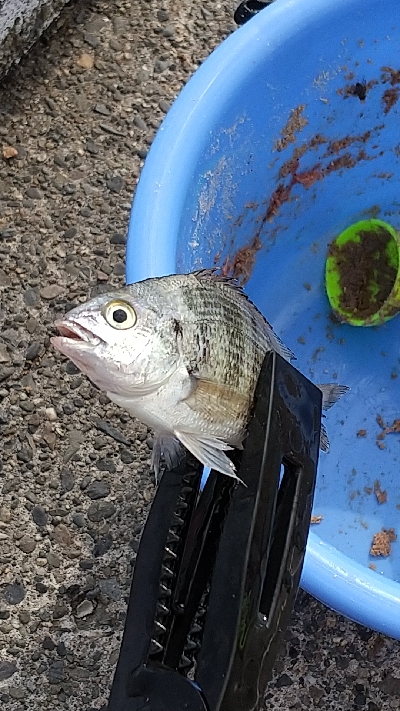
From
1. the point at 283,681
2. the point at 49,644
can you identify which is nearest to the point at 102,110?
the point at 49,644

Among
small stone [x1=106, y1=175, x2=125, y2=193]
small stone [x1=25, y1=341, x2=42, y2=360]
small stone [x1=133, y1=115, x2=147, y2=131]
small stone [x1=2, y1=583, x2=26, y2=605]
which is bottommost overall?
small stone [x1=2, y1=583, x2=26, y2=605]

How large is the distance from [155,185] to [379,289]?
2.20 ft

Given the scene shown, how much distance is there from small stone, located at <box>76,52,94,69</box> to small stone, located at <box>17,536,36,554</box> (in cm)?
103

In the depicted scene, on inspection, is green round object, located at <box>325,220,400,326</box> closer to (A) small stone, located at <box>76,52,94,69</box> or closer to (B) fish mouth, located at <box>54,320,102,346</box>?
(A) small stone, located at <box>76,52,94,69</box>

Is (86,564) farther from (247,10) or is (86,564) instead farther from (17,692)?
(247,10)

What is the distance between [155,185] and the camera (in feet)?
3.37

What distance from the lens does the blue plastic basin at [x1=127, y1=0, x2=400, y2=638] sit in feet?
3.36

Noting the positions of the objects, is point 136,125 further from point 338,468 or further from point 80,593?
point 80,593

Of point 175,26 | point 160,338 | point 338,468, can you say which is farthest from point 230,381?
point 175,26

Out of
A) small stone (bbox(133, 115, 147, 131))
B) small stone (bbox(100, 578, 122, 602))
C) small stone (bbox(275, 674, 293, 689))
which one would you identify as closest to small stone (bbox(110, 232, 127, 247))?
small stone (bbox(133, 115, 147, 131))

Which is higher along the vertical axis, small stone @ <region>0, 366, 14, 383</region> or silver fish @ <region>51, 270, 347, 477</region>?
silver fish @ <region>51, 270, 347, 477</region>

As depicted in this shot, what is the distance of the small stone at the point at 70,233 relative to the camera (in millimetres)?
1654

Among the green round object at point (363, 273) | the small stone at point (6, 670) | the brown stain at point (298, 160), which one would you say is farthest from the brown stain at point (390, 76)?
the small stone at point (6, 670)

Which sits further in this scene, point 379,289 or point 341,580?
point 379,289
